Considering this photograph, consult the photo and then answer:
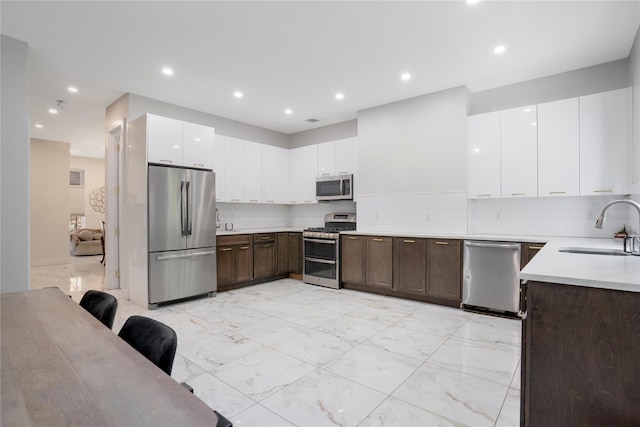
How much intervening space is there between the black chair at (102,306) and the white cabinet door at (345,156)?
14.1 feet

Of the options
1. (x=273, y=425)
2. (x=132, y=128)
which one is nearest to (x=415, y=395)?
(x=273, y=425)

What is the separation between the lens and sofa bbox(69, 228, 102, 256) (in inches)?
365

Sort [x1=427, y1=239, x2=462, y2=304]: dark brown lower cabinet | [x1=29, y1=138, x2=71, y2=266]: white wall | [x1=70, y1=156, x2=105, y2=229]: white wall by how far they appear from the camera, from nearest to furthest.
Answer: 1. [x1=427, y1=239, x2=462, y2=304]: dark brown lower cabinet
2. [x1=29, y1=138, x2=71, y2=266]: white wall
3. [x1=70, y1=156, x2=105, y2=229]: white wall

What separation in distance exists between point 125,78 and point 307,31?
A: 2.55m

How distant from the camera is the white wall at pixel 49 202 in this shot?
7234 millimetres

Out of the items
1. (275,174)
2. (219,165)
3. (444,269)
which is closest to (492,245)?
(444,269)

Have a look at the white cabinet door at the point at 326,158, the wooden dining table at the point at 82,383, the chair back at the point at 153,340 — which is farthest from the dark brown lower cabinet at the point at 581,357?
the white cabinet door at the point at 326,158

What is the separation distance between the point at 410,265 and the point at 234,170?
3.38m

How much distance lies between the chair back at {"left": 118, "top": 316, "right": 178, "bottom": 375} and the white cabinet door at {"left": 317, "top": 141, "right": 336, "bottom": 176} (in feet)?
15.5

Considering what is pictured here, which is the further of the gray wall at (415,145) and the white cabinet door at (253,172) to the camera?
the white cabinet door at (253,172)

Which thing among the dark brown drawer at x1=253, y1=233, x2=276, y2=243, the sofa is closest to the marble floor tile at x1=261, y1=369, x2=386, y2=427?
the dark brown drawer at x1=253, y1=233, x2=276, y2=243

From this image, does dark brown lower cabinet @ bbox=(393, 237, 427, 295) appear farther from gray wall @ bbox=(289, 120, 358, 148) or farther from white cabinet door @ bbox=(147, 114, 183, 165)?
white cabinet door @ bbox=(147, 114, 183, 165)

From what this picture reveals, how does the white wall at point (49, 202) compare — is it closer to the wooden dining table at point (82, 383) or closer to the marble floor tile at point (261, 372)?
the marble floor tile at point (261, 372)

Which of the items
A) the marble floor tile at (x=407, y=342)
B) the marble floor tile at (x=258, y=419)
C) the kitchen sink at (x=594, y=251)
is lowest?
the marble floor tile at (x=258, y=419)
